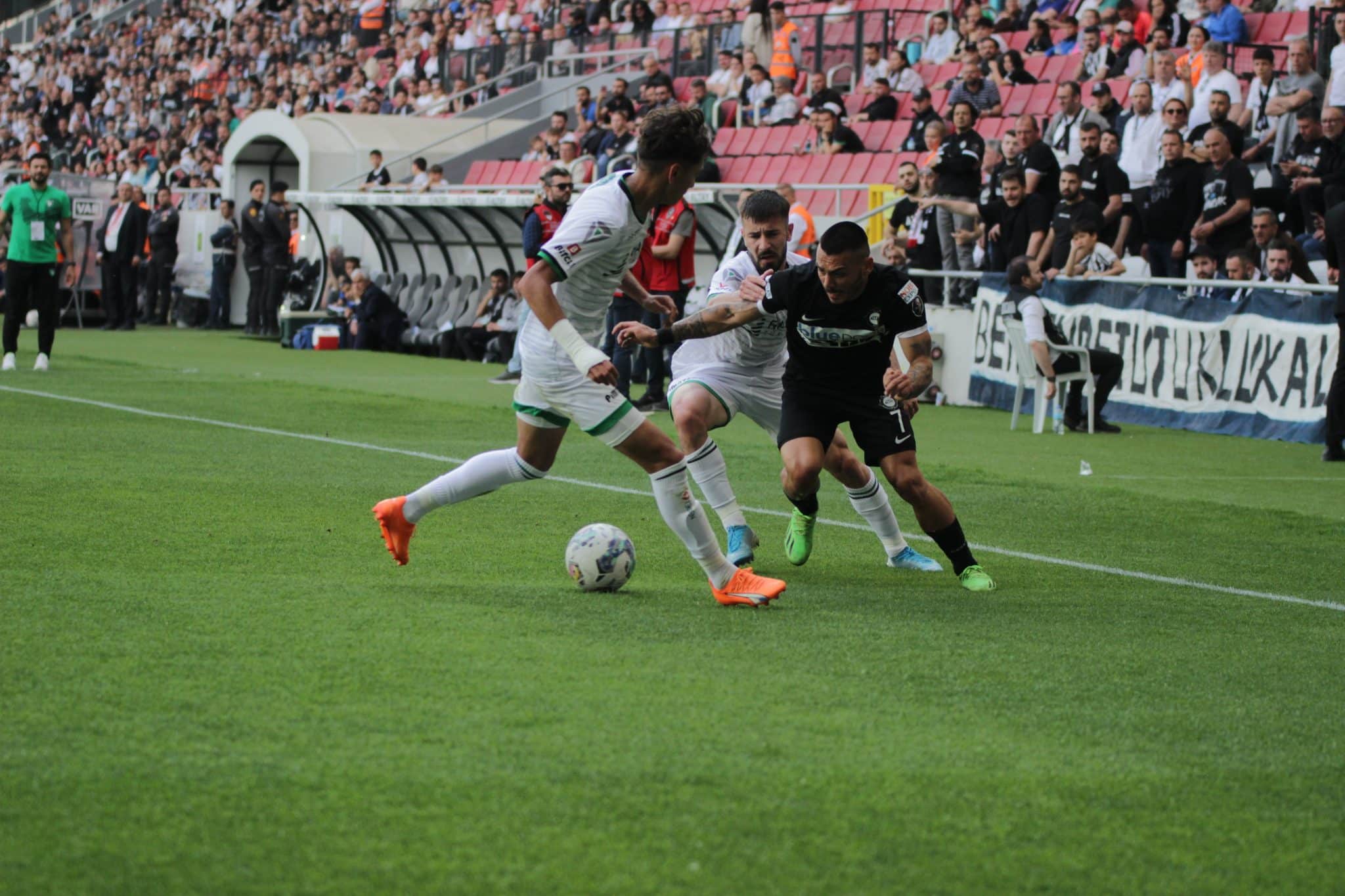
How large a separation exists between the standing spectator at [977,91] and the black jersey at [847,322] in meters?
13.8

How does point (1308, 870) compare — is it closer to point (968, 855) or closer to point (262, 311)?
point (968, 855)

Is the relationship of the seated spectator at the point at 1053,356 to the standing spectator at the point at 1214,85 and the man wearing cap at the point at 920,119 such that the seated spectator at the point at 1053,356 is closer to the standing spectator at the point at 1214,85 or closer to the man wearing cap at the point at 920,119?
the standing spectator at the point at 1214,85

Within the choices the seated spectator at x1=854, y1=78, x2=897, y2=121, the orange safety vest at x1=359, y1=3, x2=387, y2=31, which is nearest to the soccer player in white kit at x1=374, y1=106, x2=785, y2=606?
the seated spectator at x1=854, y1=78, x2=897, y2=121

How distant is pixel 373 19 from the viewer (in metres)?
37.7

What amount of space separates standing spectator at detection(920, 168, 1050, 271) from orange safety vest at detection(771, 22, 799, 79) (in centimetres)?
799

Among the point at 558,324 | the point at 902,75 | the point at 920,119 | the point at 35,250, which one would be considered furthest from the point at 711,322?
the point at 902,75

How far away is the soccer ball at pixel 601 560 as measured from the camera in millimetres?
6781

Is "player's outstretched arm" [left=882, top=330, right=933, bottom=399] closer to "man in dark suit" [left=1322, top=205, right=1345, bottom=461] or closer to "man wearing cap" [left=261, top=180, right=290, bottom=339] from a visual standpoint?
"man in dark suit" [left=1322, top=205, right=1345, bottom=461]

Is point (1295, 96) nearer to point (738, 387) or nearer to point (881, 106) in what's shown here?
point (881, 106)

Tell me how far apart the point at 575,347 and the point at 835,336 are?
146cm

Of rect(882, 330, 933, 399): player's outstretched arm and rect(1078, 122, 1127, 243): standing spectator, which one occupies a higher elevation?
rect(1078, 122, 1127, 243): standing spectator

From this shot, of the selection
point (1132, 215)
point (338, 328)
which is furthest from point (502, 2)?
point (1132, 215)

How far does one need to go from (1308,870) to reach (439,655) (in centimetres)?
274

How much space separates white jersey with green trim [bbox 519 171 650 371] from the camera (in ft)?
21.5
